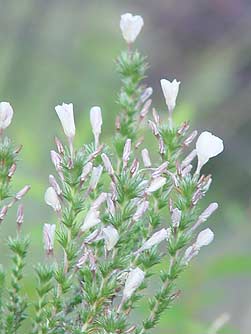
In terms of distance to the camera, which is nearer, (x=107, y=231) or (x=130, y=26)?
(x=107, y=231)

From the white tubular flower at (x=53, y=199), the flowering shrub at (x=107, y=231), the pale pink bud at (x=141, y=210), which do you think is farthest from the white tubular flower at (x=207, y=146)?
the white tubular flower at (x=53, y=199)

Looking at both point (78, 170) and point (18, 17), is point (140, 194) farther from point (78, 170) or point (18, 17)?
point (18, 17)

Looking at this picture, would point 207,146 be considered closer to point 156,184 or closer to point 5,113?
point 156,184

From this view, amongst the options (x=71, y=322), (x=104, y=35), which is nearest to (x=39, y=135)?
(x=104, y=35)

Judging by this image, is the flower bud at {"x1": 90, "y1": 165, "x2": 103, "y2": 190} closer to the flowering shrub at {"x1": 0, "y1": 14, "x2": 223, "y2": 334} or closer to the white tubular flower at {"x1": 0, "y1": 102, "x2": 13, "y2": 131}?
the flowering shrub at {"x1": 0, "y1": 14, "x2": 223, "y2": 334}

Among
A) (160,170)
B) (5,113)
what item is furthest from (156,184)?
(5,113)
